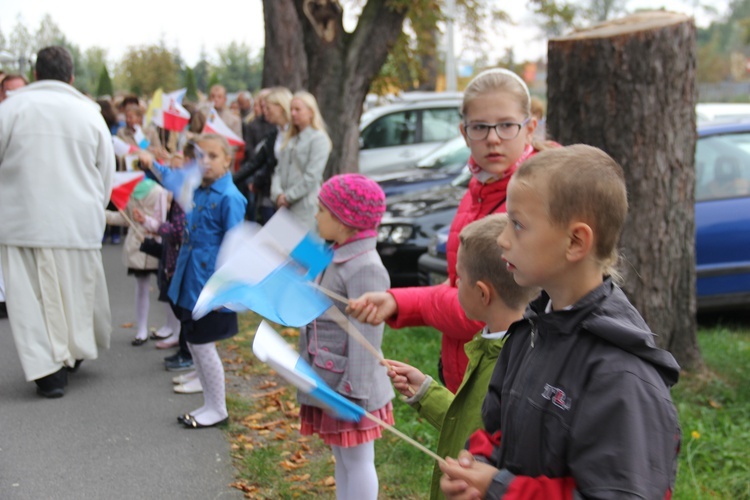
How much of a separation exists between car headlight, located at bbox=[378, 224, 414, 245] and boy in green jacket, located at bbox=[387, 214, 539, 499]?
6.04 meters

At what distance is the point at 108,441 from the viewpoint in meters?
5.23

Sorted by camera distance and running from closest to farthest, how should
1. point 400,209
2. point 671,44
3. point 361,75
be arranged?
point 671,44 < point 400,209 < point 361,75

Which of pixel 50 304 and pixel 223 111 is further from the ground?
pixel 223 111

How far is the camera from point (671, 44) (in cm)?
536

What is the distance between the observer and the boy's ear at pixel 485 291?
8.34ft

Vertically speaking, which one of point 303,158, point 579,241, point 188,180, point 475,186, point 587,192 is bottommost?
point 303,158

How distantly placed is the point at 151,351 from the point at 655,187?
425 centimetres

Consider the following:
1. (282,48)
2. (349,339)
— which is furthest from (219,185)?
(282,48)

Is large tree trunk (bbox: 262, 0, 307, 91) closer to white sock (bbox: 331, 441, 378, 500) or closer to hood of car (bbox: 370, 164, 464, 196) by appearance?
hood of car (bbox: 370, 164, 464, 196)

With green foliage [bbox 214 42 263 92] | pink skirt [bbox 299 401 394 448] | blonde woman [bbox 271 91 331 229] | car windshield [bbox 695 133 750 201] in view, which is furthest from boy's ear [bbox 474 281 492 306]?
green foliage [bbox 214 42 263 92]

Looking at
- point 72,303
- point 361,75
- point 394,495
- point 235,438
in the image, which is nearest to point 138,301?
point 72,303

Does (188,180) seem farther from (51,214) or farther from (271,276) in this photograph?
(271,276)

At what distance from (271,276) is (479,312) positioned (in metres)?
0.68

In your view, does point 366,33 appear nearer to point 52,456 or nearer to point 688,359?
point 688,359
